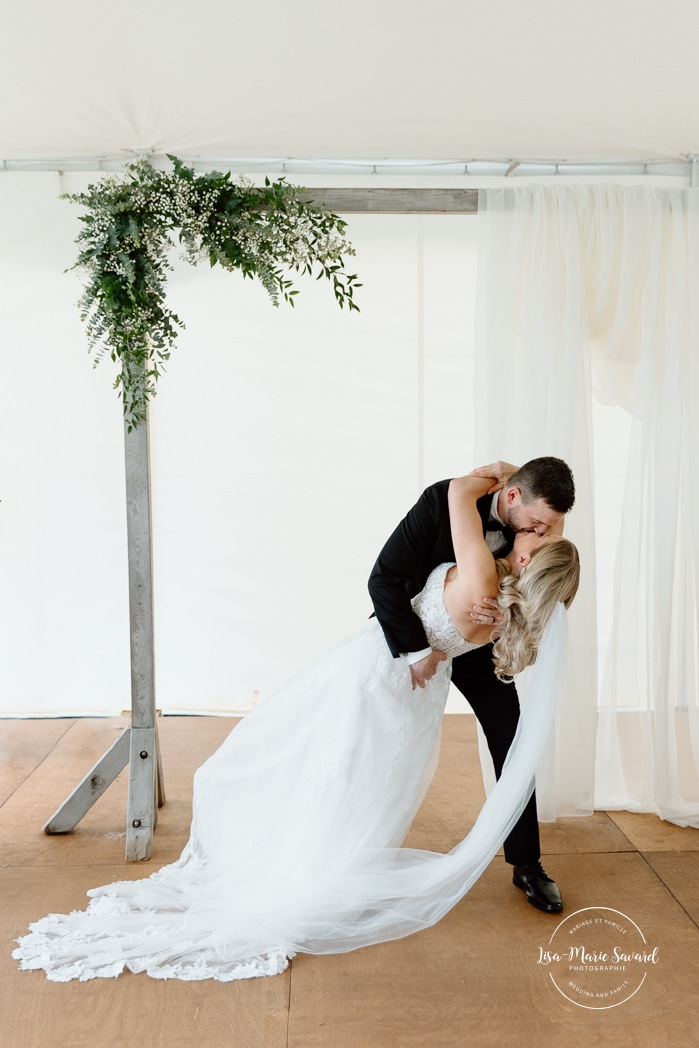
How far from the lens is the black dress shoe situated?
3.08 metres

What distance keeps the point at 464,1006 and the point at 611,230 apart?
2958 mm

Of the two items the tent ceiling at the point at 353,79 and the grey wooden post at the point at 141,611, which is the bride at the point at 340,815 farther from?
the tent ceiling at the point at 353,79

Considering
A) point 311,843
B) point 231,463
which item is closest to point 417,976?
point 311,843

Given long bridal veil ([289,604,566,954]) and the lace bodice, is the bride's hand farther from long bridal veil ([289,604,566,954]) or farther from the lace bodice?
long bridal veil ([289,604,566,954])

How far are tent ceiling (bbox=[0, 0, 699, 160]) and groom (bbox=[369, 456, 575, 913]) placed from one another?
143cm

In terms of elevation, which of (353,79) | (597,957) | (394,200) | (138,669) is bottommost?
(597,957)

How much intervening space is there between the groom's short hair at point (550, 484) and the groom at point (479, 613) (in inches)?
2.1

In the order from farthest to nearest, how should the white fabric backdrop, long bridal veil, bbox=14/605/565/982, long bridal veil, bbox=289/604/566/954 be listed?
1. the white fabric backdrop
2. long bridal veil, bbox=289/604/566/954
3. long bridal veil, bbox=14/605/565/982

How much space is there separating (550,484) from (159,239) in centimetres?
169

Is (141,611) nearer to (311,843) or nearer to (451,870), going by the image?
(311,843)

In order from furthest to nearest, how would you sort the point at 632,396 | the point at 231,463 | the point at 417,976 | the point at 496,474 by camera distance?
the point at 231,463
the point at 632,396
the point at 496,474
the point at 417,976

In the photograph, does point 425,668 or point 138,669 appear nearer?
point 425,668

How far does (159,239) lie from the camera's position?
331cm

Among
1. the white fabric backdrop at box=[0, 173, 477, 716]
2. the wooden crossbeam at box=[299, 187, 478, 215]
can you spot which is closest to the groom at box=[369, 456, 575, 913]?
the wooden crossbeam at box=[299, 187, 478, 215]
